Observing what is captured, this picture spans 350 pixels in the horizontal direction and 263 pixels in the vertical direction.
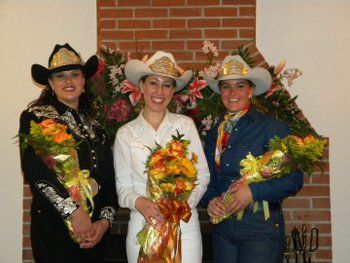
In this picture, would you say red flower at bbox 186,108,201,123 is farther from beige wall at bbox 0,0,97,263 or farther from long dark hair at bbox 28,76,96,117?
beige wall at bbox 0,0,97,263

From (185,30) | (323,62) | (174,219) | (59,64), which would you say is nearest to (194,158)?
(174,219)

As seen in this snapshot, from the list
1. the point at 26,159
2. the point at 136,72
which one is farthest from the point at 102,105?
the point at 26,159

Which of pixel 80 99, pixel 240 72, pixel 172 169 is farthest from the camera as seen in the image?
pixel 80 99

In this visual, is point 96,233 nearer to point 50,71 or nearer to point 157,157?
point 157,157

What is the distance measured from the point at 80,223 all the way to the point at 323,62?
2792mm

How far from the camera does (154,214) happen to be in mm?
2898

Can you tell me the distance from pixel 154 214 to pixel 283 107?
1654mm

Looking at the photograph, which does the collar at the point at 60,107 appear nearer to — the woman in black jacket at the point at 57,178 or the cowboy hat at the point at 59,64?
the woman in black jacket at the point at 57,178

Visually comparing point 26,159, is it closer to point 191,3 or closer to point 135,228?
point 135,228

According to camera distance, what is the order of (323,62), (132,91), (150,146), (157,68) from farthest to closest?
(323,62) → (132,91) → (157,68) → (150,146)

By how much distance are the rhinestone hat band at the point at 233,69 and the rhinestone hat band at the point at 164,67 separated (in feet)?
1.03

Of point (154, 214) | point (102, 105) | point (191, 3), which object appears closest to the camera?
point (154, 214)

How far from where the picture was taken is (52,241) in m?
3.01

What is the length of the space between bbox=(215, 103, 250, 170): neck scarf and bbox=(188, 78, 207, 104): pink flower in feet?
2.21
